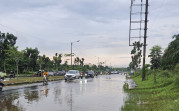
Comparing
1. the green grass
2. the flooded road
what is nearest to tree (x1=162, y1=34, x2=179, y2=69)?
the flooded road

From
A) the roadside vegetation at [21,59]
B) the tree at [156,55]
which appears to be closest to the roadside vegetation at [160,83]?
the tree at [156,55]

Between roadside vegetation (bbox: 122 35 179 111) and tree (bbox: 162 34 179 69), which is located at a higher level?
tree (bbox: 162 34 179 69)

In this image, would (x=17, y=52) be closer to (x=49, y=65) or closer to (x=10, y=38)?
(x=10, y=38)

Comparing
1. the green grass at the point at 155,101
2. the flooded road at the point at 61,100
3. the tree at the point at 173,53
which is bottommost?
the flooded road at the point at 61,100

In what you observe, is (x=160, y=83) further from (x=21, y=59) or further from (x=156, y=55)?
(x=21, y=59)

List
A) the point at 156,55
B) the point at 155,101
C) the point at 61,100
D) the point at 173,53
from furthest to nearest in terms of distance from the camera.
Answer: the point at 156,55, the point at 173,53, the point at 61,100, the point at 155,101

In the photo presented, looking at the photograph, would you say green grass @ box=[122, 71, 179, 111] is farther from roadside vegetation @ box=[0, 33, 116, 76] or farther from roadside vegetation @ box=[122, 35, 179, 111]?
roadside vegetation @ box=[0, 33, 116, 76]

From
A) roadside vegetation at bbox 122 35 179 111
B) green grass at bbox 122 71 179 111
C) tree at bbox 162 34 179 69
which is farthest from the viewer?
tree at bbox 162 34 179 69

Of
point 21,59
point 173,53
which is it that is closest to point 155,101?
point 173,53

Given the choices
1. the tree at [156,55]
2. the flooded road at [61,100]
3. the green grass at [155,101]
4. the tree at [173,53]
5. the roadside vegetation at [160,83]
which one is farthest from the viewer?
the tree at [156,55]

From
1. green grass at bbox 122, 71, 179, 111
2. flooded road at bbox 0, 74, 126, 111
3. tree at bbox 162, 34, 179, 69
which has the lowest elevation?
flooded road at bbox 0, 74, 126, 111

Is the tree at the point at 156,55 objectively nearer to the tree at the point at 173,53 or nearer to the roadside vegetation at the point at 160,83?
the roadside vegetation at the point at 160,83

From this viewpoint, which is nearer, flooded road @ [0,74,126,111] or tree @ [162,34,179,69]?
flooded road @ [0,74,126,111]

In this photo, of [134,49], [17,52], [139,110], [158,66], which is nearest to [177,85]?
[139,110]
